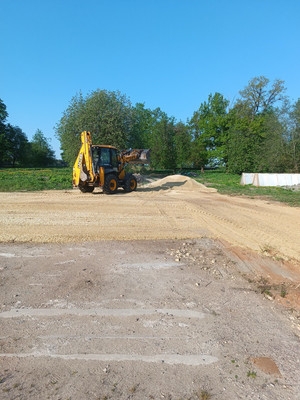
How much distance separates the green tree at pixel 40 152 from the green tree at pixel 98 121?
1815 inches

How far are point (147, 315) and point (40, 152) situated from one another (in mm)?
79546

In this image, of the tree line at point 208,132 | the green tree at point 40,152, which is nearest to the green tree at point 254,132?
the tree line at point 208,132

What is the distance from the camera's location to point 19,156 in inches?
2948

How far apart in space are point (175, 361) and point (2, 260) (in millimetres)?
4285

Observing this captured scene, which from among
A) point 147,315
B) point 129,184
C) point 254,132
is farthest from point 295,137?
point 147,315

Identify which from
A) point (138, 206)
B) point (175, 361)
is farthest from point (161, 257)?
point (138, 206)

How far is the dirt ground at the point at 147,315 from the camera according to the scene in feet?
9.68

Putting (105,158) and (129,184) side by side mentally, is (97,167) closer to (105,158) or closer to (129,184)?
(105,158)

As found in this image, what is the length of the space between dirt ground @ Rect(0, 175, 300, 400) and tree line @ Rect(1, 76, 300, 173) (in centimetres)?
2477

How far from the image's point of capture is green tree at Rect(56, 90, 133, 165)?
104 feet

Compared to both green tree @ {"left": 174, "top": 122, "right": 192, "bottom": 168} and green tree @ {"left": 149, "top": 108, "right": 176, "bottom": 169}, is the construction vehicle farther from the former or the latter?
green tree @ {"left": 174, "top": 122, "right": 192, "bottom": 168}

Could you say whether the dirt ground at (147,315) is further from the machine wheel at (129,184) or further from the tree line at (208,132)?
the tree line at (208,132)

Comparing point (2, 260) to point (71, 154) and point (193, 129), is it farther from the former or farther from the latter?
point (193, 129)

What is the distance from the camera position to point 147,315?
4.21 meters
